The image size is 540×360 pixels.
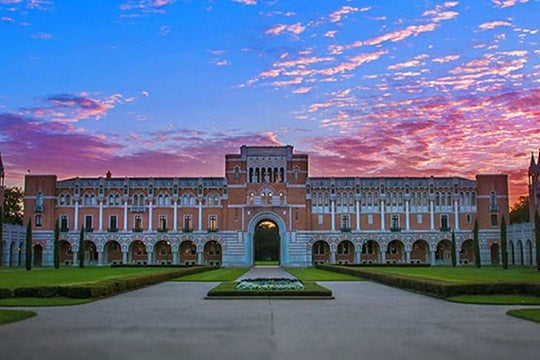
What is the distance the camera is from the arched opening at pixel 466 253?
76250mm

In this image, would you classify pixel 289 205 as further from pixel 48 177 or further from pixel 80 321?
pixel 80 321

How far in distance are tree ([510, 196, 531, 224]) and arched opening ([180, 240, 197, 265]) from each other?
52606 millimetres

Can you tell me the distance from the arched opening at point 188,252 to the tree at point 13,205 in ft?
96.1

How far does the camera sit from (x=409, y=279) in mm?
29875

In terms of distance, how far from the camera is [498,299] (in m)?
23.0

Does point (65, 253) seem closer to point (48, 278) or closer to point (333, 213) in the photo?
point (333, 213)

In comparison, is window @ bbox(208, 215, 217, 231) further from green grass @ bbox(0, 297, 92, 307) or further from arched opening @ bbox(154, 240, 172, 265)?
green grass @ bbox(0, 297, 92, 307)

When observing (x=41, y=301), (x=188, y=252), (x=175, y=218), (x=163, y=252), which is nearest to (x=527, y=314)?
(x=41, y=301)

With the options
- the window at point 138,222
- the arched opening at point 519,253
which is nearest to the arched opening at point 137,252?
the window at point 138,222

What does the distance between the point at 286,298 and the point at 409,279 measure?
7.49 meters

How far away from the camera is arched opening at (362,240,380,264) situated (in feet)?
254

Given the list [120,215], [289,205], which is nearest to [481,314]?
[289,205]

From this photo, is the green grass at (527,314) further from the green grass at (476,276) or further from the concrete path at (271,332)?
the green grass at (476,276)

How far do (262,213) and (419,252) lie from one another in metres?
19.4
